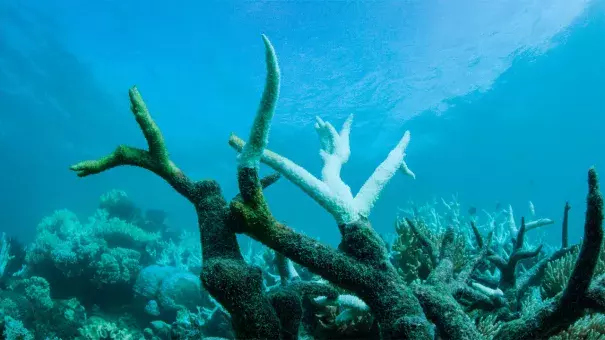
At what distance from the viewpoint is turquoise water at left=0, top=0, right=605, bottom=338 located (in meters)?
27.6

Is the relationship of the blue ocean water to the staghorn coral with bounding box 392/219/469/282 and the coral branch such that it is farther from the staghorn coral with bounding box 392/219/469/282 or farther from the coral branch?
the coral branch

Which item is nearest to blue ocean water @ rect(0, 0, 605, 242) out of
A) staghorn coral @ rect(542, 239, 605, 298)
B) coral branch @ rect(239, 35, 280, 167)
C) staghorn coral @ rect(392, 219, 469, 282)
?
staghorn coral @ rect(392, 219, 469, 282)

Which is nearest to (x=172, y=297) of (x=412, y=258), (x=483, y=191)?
(x=412, y=258)

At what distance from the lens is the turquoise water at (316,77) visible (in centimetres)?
2762

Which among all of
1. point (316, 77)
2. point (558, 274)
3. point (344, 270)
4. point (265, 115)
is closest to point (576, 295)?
point (344, 270)

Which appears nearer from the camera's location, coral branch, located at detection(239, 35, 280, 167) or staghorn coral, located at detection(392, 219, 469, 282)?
coral branch, located at detection(239, 35, 280, 167)

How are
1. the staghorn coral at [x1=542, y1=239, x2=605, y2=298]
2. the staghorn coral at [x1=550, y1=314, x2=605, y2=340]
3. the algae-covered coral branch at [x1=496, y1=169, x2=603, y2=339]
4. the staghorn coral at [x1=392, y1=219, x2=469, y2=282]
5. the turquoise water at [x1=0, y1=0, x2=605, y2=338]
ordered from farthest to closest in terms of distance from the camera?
the turquoise water at [x1=0, y1=0, x2=605, y2=338] < the staghorn coral at [x1=392, y1=219, x2=469, y2=282] < the staghorn coral at [x1=542, y1=239, x2=605, y2=298] < the staghorn coral at [x1=550, y1=314, x2=605, y2=340] < the algae-covered coral branch at [x1=496, y1=169, x2=603, y2=339]

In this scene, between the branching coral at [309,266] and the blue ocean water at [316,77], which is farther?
the blue ocean water at [316,77]

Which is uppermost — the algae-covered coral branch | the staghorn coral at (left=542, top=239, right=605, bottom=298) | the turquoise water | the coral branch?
the turquoise water

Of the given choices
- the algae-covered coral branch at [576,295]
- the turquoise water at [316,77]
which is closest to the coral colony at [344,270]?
the algae-covered coral branch at [576,295]

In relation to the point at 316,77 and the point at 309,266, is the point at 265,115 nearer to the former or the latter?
the point at 309,266

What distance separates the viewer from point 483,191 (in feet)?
229

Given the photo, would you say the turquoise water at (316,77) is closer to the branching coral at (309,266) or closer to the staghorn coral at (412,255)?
the staghorn coral at (412,255)

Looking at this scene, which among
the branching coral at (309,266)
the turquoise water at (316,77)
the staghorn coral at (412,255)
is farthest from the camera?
the turquoise water at (316,77)
